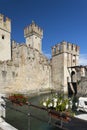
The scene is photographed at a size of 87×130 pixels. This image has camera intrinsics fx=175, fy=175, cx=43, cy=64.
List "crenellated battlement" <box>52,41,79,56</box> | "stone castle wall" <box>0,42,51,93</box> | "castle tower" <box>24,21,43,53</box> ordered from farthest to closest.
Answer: "castle tower" <box>24,21,43,53</box>
"crenellated battlement" <box>52,41,79,56</box>
"stone castle wall" <box>0,42,51,93</box>

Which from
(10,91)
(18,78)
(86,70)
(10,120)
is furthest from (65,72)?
(10,120)

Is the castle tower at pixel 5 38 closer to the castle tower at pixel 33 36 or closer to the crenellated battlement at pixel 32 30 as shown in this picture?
the castle tower at pixel 33 36

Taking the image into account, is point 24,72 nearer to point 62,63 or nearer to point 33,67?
point 33,67

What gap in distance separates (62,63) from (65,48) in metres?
2.67

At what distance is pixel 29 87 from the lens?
2714 centimetres

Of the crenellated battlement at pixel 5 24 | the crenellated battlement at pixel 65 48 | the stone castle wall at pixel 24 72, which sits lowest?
the stone castle wall at pixel 24 72

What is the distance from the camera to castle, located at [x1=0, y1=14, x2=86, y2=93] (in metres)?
24.0

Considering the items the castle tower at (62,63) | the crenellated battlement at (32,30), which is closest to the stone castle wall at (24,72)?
the castle tower at (62,63)

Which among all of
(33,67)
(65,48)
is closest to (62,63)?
(65,48)

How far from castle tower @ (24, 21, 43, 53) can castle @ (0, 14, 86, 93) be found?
897 cm

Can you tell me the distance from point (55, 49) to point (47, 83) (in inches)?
252

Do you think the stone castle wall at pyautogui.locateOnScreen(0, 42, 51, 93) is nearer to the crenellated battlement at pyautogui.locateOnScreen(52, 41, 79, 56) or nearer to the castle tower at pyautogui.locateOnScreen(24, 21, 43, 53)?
the crenellated battlement at pyautogui.locateOnScreen(52, 41, 79, 56)

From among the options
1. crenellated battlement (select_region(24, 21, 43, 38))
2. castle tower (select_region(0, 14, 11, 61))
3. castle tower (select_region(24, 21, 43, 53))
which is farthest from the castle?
crenellated battlement (select_region(24, 21, 43, 38))

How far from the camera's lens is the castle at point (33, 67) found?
2400 centimetres
